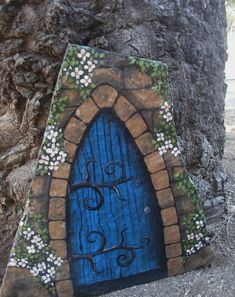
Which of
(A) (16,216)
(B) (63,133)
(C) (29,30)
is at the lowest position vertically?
(A) (16,216)

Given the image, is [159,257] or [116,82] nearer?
[116,82]

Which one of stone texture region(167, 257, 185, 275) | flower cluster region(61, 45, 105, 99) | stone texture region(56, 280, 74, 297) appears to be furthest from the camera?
stone texture region(167, 257, 185, 275)

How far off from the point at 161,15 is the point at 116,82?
17.0 inches

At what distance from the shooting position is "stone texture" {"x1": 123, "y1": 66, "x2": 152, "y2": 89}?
1395 mm

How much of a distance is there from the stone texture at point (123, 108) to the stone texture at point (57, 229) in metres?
0.43

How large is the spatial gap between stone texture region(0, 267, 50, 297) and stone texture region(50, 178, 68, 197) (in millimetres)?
294

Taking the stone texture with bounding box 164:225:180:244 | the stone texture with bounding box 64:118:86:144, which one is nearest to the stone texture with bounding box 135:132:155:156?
the stone texture with bounding box 64:118:86:144

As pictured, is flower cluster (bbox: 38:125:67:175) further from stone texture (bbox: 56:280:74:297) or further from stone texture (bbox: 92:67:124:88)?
stone texture (bbox: 56:280:74:297)

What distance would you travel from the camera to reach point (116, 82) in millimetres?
1386

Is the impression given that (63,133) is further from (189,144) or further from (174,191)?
(189,144)

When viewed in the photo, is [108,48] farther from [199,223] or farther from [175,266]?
[175,266]

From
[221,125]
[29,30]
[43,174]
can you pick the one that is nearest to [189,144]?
[221,125]

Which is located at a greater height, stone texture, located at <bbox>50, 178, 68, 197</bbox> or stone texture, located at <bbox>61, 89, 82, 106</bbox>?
stone texture, located at <bbox>61, 89, 82, 106</bbox>

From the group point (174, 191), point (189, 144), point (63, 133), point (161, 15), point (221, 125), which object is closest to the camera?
point (63, 133)
